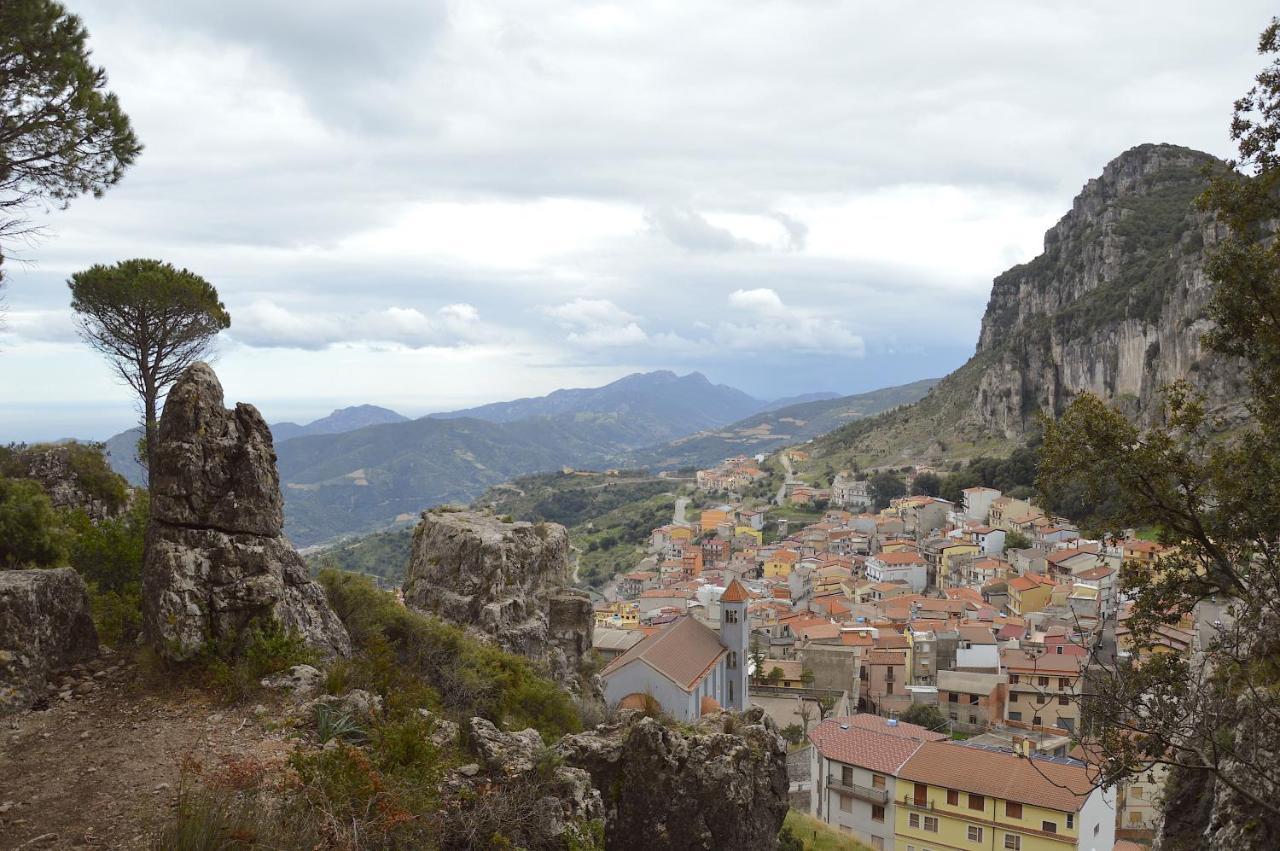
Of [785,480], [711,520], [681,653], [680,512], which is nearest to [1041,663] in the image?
[681,653]

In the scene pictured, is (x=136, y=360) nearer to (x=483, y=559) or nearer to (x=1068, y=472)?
(x=483, y=559)

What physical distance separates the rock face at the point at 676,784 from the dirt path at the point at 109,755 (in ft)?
13.8

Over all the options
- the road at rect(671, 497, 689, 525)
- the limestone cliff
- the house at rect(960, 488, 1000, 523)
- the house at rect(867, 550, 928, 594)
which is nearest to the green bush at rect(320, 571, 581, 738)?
the house at rect(867, 550, 928, 594)

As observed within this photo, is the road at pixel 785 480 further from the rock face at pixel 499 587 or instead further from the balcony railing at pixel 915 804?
the rock face at pixel 499 587

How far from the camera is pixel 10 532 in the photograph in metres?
10.6

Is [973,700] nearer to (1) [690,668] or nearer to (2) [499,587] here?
(1) [690,668]

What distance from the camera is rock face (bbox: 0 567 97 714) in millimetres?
8375

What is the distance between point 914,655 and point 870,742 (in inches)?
850

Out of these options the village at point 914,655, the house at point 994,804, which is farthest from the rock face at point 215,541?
the house at point 994,804

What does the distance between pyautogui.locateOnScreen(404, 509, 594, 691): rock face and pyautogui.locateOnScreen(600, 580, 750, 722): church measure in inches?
242

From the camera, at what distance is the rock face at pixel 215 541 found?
9375 mm

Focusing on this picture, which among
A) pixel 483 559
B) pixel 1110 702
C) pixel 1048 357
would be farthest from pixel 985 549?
pixel 1110 702

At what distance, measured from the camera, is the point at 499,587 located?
17609 mm

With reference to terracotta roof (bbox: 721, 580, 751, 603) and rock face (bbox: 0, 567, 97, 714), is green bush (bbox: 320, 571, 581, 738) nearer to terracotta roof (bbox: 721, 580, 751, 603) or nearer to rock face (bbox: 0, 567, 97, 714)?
rock face (bbox: 0, 567, 97, 714)
